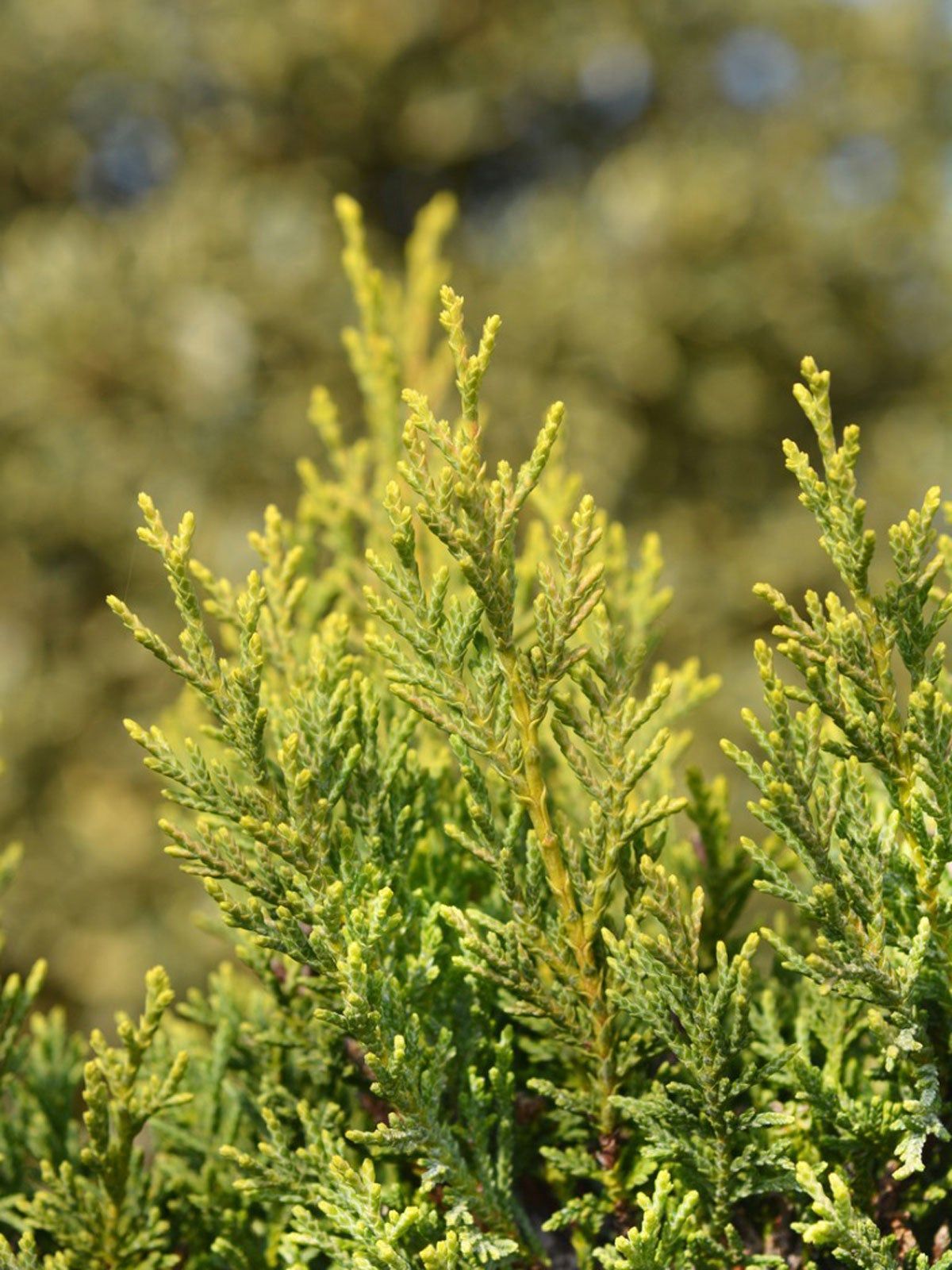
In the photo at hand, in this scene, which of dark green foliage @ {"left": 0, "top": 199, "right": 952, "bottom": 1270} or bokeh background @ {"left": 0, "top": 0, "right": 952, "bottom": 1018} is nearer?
dark green foliage @ {"left": 0, "top": 199, "right": 952, "bottom": 1270}

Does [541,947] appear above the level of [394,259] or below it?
below

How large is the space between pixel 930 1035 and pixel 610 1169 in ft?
1.22

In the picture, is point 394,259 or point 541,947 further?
point 394,259

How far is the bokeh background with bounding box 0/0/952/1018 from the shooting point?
8.28 metres

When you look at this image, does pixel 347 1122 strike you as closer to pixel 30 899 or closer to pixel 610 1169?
pixel 610 1169

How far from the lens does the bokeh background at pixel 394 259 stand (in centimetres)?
828

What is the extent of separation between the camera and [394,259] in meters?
9.55

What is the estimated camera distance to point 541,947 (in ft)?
3.94

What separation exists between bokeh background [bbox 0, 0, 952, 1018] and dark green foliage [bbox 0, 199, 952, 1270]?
6.78m

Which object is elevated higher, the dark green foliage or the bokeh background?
the bokeh background

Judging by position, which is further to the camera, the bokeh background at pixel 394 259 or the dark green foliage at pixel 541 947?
the bokeh background at pixel 394 259

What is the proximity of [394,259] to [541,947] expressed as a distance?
9.02 m

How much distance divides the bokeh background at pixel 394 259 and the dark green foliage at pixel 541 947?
6.78 metres

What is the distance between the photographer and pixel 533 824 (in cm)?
121
